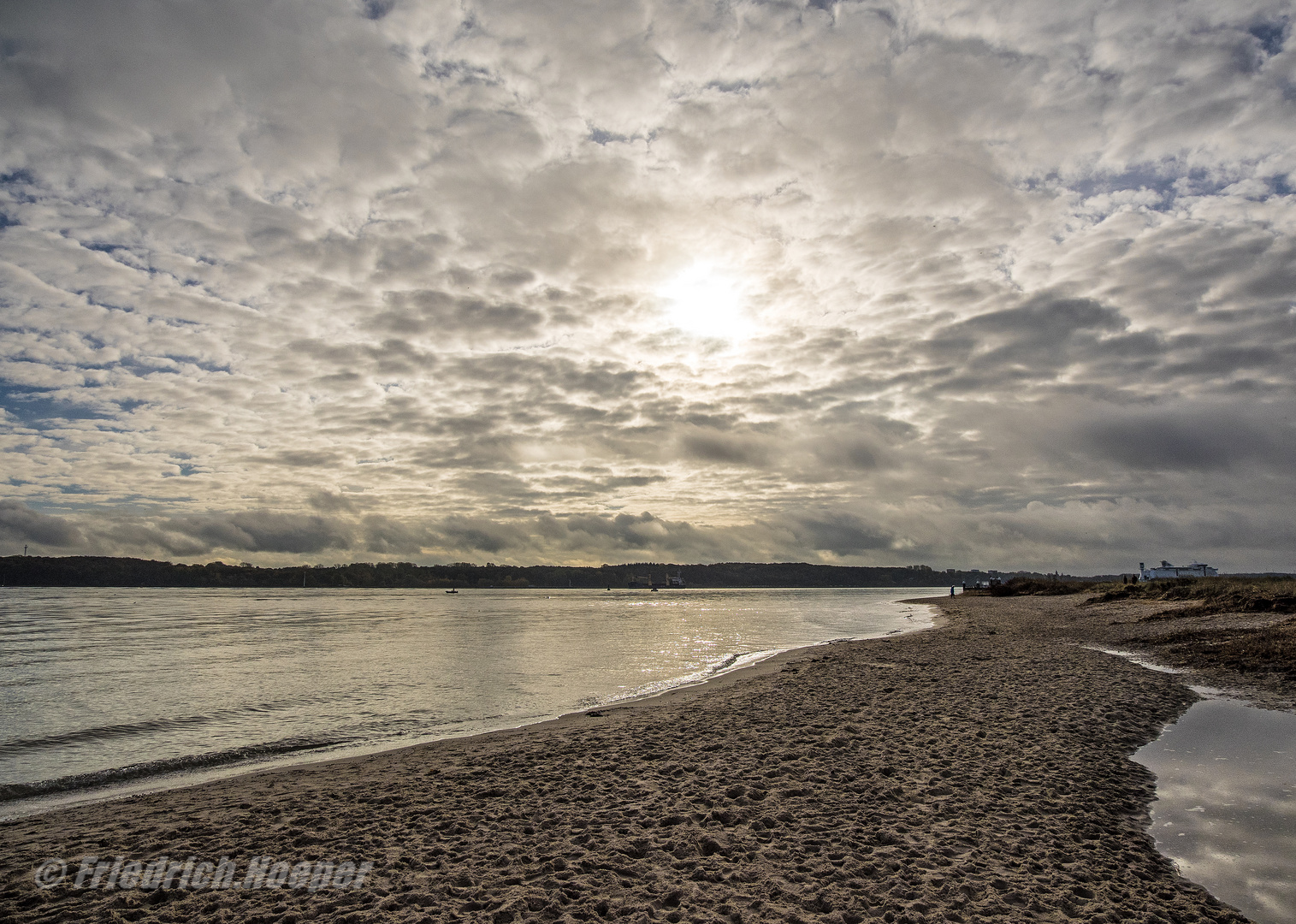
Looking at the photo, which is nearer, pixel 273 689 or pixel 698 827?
pixel 698 827

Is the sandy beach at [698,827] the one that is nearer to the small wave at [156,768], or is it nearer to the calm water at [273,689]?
the small wave at [156,768]

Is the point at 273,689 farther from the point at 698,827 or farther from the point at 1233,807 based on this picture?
the point at 1233,807

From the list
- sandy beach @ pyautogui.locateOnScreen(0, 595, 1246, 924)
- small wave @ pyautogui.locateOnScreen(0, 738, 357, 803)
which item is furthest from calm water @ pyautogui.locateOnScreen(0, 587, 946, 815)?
sandy beach @ pyautogui.locateOnScreen(0, 595, 1246, 924)

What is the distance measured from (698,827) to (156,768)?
11478 millimetres

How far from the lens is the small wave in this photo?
38.0ft

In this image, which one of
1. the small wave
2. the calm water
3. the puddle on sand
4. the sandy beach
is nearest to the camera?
the sandy beach

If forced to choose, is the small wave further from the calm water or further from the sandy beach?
the sandy beach

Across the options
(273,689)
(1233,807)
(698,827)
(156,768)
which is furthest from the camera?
(273,689)

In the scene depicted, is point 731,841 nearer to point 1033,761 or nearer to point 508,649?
point 1033,761

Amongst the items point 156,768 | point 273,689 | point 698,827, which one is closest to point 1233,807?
point 698,827

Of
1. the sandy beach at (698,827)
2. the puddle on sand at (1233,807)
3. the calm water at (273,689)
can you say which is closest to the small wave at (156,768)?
the calm water at (273,689)

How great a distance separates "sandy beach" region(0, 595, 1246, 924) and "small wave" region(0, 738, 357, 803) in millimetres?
2034

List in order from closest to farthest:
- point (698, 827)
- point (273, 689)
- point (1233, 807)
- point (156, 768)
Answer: point (698, 827) < point (1233, 807) < point (156, 768) < point (273, 689)

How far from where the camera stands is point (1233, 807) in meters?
8.72
